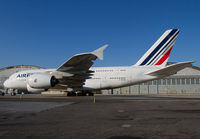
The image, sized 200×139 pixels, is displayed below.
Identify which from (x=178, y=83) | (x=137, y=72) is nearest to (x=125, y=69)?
(x=137, y=72)

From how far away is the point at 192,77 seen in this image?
129 ft

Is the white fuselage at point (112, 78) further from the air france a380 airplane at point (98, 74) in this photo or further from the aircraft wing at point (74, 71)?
the aircraft wing at point (74, 71)

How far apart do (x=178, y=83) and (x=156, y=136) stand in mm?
38518

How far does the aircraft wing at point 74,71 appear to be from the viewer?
18469mm

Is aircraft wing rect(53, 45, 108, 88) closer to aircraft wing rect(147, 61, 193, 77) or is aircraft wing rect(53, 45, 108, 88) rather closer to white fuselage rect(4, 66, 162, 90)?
white fuselage rect(4, 66, 162, 90)

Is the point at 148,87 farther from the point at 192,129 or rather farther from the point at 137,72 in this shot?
the point at 192,129

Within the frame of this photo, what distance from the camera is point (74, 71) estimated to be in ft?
66.0

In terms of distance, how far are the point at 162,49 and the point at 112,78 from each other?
6.97 metres

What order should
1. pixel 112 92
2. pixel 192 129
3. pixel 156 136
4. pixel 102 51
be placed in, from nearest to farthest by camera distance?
pixel 156 136
pixel 192 129
pixel 102 51
pixel 112 92

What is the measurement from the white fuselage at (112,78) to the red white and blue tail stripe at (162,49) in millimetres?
910

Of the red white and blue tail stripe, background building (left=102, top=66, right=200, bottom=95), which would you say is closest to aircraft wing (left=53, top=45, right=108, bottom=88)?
the red white and blue tail stripe

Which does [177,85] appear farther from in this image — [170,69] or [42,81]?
[42,81]

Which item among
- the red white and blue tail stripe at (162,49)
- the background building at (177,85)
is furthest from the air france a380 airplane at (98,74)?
the background building at (177,85)

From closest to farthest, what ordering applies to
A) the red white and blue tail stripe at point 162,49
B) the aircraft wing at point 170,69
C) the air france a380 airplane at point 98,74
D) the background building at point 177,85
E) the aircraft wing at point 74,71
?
the aircraft wing at point 170,69, the aircraft wing at point 74,71, the air france a380 airplane at point 98,74, the red white and blue tail stripe at point 162,49, the background building at point 177,85
